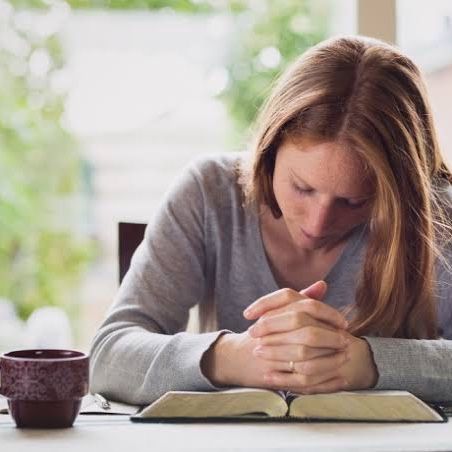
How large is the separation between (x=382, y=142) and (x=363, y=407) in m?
0.43

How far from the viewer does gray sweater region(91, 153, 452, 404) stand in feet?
4.55

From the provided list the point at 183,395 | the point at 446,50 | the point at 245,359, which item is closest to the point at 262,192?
the point at 245,359

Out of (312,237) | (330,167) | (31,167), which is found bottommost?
(31,167)

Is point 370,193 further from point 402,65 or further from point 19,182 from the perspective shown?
point 19,182

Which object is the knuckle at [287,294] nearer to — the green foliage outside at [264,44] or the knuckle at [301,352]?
the knuckle at [301,352]

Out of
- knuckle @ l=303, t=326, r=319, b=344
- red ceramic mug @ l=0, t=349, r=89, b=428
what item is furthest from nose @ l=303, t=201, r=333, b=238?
red ceramic mug @ l=0, t=349, r=89, b=428

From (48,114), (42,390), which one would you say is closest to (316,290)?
(42,390)

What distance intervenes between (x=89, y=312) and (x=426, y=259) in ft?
9.01

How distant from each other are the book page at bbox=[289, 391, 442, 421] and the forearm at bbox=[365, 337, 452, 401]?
14 cm

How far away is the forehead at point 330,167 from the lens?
1491 mm

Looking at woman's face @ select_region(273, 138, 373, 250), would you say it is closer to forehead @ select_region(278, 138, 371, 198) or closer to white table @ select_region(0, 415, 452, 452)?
forehead @ select_region(278, 138, 371, 198)

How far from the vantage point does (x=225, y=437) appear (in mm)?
1100

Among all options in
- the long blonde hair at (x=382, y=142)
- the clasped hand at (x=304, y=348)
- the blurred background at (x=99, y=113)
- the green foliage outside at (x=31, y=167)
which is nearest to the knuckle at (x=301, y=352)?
the clasped hand at (x=304, y=348)

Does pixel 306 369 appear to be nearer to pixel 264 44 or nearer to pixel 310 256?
pixel 310 256
